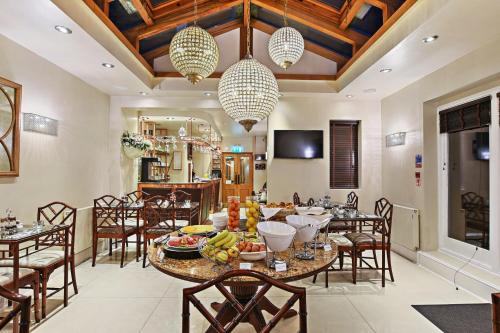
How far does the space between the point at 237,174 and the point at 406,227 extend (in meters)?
7.57

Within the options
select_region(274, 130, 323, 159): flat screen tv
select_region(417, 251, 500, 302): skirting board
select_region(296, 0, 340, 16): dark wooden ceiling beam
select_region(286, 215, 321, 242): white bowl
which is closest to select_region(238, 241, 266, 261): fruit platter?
select_region(286, 215, 321, 242): white bowl

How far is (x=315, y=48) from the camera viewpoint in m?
5.14

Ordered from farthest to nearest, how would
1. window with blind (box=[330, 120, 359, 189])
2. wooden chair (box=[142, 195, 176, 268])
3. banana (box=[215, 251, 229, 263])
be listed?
window with blind (box=[330, 120, 359, 189]) → wooden chair (box=[142, 195, 176, 268]) → banana (box=[215, 251, 229, 263])

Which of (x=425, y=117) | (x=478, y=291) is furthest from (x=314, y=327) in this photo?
(x=425, y=117)

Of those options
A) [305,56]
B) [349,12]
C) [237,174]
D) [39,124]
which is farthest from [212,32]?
[237,174]

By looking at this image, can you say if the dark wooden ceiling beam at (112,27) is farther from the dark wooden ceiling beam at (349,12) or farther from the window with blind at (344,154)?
the window with blind at (344,154)

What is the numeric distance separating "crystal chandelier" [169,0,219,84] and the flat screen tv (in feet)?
11.0

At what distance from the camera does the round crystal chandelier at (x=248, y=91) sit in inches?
87.2

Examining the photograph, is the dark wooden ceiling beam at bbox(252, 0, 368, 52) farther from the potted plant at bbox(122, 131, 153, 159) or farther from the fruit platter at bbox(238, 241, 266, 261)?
the fruit platter at bbox(238, 241, 266, 261)

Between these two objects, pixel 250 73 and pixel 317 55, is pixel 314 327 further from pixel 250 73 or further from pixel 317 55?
pixel 317 55

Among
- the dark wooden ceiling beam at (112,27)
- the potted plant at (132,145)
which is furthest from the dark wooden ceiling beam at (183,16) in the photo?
the potted plant at (132,145)

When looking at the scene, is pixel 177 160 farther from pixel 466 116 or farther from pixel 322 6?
pixel 466 116

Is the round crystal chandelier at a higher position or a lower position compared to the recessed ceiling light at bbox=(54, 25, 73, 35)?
lower

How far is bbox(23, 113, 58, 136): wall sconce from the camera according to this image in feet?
11.3
